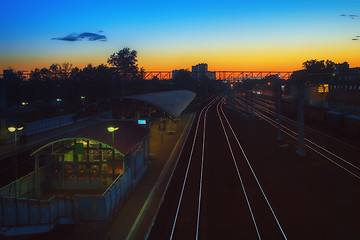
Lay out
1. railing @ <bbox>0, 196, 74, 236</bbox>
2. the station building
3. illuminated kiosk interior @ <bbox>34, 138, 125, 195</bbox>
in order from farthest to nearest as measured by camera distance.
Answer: illuminated kiosk interior @ <bbox>34, 138, 125, 195</bbox>
the station building
railing @ <bbox>0, 196, 74, 236</bbox>

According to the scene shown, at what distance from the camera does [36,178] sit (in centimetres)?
1362

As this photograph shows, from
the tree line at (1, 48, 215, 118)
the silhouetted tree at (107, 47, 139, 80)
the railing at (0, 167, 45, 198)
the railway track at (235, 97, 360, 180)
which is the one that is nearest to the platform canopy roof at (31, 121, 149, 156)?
the railing at (0, 167, 45, 198)

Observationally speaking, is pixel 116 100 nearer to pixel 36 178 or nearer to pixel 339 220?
pixel 36 178

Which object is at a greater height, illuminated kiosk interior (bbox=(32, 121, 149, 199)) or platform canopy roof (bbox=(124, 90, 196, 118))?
platform canopy roof (bbox=(124, 90, 196, 118))

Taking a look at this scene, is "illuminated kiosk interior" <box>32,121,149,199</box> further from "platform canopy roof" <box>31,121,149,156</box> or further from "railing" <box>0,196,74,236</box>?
"railing" <box>0,196,74,236</box>

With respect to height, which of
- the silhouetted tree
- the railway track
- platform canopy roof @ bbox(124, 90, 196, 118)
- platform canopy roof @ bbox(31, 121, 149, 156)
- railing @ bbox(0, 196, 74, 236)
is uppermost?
the silhouetted tree

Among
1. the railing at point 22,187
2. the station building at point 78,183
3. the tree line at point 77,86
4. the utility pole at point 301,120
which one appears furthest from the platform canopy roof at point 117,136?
the tree line at point 77,86

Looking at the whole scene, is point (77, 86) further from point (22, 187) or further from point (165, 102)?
point (22, 187)

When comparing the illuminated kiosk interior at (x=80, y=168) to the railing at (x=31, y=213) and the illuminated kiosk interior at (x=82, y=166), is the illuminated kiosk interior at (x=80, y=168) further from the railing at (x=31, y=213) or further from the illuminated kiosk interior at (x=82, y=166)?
the railing at (x=31, y=213)

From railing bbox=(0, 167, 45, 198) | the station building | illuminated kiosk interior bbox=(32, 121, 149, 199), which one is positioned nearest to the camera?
the station building

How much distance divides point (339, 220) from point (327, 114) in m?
30.3

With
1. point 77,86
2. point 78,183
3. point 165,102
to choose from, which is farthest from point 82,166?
point 77,86

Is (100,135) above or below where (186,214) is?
above

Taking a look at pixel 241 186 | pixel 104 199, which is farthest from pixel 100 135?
pixel 241 186
